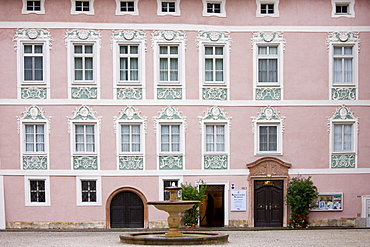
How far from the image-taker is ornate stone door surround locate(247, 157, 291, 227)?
3156cm

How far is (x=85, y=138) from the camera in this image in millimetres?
31266

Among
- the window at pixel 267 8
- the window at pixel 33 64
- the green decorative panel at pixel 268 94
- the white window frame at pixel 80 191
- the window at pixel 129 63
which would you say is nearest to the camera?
the white window frame at pixel 80 191

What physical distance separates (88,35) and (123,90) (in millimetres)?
2793

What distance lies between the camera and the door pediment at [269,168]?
31547 millimetres

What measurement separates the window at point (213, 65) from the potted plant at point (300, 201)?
5651 millimetres

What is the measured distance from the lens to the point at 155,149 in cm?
3134

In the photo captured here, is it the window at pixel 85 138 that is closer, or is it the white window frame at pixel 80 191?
the white window frame at pixel 80 191

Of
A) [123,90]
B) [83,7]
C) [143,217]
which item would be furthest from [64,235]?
[83,7]

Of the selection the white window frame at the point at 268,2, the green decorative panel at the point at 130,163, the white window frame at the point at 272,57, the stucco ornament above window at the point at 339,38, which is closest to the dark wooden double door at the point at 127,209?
the green decorative panel at the point at 130,163

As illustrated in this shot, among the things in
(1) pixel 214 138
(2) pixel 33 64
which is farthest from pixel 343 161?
(2) pixel 33 64

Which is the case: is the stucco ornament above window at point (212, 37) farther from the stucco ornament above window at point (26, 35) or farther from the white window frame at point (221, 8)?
the stucco ornament above window at point (26, 35)

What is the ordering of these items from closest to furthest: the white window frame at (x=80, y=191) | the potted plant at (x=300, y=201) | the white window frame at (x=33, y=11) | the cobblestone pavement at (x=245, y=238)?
the cobblestone pavement at (x=245, y=238), the potted plant at (x=300, y=201), the white window frame at (x=33, y=11), the white window frame at (x=80, y=191)

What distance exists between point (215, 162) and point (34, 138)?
7.89m

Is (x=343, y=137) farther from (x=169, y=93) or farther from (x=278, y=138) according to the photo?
(x=169, y=93)
